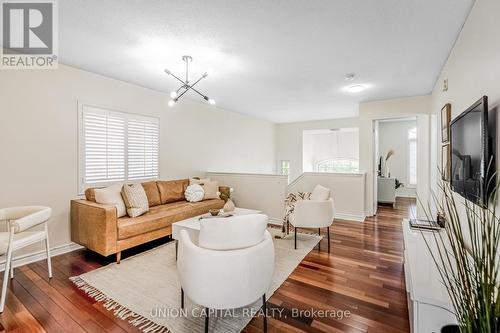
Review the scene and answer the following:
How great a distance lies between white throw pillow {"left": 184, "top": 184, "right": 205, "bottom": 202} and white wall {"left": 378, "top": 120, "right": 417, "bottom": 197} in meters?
6.20

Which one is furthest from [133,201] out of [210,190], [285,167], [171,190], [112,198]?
[285,167]

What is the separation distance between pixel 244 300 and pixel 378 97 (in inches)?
183

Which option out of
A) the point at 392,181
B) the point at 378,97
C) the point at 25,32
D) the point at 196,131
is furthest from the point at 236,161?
the point at 25,32

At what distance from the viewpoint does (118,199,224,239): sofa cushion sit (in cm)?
298

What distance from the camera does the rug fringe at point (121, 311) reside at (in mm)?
1806

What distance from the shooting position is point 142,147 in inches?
164

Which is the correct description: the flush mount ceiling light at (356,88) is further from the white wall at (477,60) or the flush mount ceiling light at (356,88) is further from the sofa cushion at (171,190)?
the sofa cushion at (171,190)

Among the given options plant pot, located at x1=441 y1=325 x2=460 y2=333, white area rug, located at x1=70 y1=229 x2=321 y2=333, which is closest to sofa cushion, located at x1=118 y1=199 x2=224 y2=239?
white area rug, located at x1=70 y1=229 x2=321 y2=333

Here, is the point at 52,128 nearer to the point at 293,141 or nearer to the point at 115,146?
the point at 115,146

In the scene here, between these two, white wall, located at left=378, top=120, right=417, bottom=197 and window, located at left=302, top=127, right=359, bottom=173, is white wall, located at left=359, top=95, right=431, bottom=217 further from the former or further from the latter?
white wall, located at left=378, top=120, right=417, bottom=197

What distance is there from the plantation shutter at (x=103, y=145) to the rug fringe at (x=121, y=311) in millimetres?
1615

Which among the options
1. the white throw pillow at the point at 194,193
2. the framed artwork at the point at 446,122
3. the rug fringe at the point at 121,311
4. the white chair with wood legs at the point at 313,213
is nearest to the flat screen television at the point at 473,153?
the framed artwork at the point at 446,122

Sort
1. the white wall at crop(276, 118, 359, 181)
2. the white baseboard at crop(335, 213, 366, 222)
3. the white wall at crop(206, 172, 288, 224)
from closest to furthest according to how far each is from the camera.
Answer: the white wall at crop(206, 172, 288, 224) < the white baseboard at crop(335, 213, 366, 222) < the white wall at crop(276, 118, 359, 181)

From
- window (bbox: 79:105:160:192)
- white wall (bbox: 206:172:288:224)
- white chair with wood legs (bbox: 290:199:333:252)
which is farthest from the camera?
white wall (bbox: 206:172:288:224)
